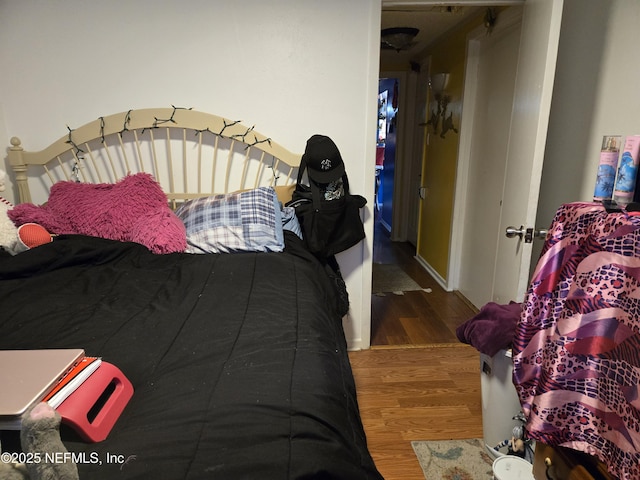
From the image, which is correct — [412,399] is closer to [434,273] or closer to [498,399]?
[498,399]

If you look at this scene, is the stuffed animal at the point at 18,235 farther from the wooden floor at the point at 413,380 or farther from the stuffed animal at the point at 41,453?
the wooden floor at the point at 413,380

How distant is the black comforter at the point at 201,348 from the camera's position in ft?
2.26

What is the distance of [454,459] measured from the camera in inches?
62.4

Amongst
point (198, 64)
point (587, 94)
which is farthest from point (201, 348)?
point (587, 94)

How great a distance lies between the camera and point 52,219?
1.85 m

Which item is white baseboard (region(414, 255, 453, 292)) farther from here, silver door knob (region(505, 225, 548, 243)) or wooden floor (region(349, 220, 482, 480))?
silver door knob (region(505, 225, 548, 243))

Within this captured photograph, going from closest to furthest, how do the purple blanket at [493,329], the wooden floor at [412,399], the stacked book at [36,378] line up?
the stacked book at [36,378], the purple blanket at [493,329], the wooden floor at [412,399]

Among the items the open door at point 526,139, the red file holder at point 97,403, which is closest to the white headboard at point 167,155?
the open door at point 526,139

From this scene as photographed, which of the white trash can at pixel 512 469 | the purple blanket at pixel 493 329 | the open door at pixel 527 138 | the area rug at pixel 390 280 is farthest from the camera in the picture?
the area rug at pixel 390 280

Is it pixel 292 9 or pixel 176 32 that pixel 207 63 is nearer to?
pixel 176 32

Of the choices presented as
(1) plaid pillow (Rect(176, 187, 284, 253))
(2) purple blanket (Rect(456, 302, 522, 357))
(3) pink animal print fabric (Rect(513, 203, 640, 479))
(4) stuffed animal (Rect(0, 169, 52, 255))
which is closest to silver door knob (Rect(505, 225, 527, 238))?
(2) purple blanket (Rect(456, 302, 522, 357))

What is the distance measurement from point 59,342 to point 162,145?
140 cm

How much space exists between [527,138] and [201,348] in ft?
5.03

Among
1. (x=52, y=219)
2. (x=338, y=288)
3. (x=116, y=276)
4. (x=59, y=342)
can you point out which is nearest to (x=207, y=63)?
(x=52, y=219)
